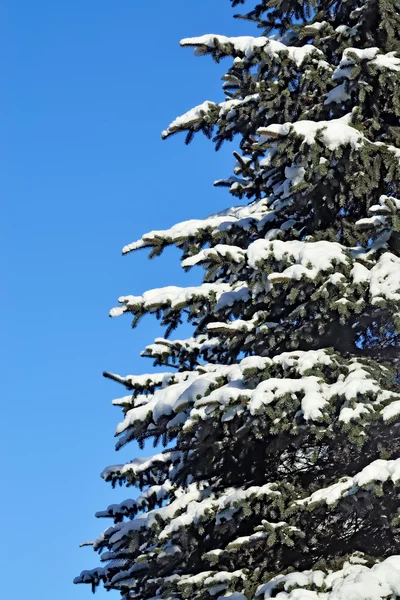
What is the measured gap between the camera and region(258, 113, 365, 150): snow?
700cm

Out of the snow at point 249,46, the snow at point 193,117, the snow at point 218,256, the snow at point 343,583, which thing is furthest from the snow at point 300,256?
the snow at point 343,583

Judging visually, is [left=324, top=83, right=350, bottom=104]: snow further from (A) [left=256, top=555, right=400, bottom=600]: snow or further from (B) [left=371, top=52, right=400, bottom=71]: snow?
(A) [left=256, top=555, right=400, bottom=600]: snow

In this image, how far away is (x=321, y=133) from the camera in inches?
280

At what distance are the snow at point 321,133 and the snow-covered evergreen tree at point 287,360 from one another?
0.06ft

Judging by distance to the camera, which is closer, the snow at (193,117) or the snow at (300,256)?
the snow at (300,256)

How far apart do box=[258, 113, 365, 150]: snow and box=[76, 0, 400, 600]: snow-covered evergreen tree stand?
0.02 m

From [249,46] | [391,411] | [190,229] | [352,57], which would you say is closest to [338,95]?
[352,57]

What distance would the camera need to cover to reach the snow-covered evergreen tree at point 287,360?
6.30m

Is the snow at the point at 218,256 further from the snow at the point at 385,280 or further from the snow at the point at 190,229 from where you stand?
the snow at the point at 385,280

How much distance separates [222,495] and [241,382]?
1.30m

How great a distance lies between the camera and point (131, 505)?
9.07 metres

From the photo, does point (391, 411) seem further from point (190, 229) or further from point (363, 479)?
point (190, 229)

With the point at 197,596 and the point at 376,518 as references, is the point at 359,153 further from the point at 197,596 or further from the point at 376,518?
the point at 197,596

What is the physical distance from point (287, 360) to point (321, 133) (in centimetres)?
208
